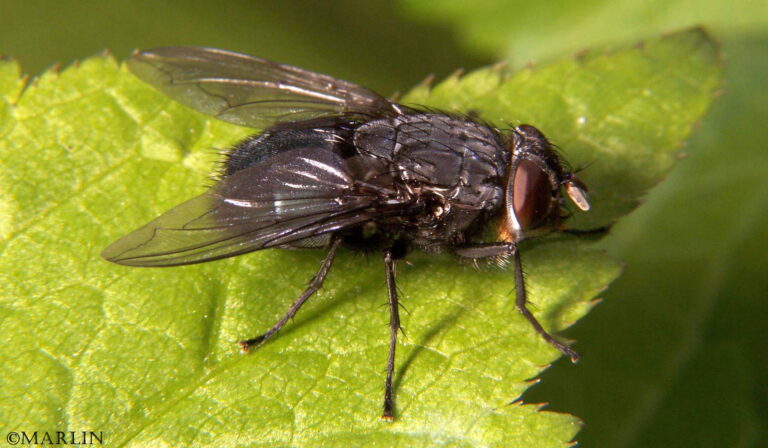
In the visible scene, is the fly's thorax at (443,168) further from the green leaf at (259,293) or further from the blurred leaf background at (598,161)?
the blurred leaf background at (598,161)

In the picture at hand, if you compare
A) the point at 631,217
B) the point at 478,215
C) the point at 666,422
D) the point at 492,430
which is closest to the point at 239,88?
the point at 478,215

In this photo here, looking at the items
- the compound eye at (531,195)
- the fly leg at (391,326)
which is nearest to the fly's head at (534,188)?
the compound eye at (531,195)

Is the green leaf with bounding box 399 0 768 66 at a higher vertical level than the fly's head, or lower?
higher

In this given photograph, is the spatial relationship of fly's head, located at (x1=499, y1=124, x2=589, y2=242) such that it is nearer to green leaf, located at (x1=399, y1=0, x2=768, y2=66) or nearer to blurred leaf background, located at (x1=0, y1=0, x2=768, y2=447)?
blurred leaf background, located at (x1=0, y1=0, x2=768, y2=447)

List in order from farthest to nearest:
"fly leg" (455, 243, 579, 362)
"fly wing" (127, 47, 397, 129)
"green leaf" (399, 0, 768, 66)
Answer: "green leaf" (399, 0, 768, 66) → "fly wing" (127, 47, 397, 129) → "fly leg" (455, 243, 579, 362)

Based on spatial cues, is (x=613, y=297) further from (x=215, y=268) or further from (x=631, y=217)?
(x=215, y=268)

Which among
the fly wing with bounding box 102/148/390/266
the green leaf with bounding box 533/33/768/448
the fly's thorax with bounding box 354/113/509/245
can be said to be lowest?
the green leaf with bounding box 533/33/768/448

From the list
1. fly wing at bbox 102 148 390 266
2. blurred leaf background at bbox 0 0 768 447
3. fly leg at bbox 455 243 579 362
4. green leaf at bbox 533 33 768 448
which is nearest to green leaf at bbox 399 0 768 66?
blurred leaf background at bbox 0 0 768 447
